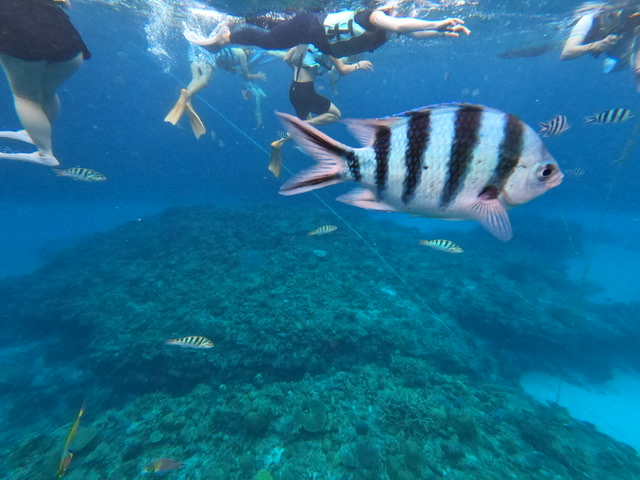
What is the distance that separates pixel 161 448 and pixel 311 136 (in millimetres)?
5789

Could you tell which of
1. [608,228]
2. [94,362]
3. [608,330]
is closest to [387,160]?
[94,362]

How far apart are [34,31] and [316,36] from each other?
12.6ft

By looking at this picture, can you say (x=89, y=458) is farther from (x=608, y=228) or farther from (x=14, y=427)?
(x=608, y=228)

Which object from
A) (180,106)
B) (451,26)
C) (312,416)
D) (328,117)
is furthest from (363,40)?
(312,416)

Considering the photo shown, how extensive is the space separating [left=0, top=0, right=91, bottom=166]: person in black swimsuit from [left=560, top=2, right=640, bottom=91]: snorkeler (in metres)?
11.0

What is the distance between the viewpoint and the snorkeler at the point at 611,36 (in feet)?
22.7

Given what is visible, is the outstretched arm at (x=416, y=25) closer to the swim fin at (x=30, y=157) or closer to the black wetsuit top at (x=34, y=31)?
the black wetsuit top at (x=34, y=31)

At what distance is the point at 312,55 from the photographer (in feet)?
18.7

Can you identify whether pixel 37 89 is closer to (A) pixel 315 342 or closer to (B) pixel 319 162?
(B) pixel 319 162

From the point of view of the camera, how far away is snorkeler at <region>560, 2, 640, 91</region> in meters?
6.91

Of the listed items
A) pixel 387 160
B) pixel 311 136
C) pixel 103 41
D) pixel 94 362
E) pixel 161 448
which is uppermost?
pixel 103 41

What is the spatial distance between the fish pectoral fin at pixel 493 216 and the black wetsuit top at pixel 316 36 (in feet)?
13.9

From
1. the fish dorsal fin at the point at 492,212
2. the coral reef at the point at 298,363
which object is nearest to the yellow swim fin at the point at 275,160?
the coral reef at the point at 298,363

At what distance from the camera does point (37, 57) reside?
10.4ft
